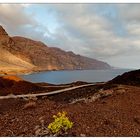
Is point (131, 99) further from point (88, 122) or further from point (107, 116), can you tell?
point (88, 122)

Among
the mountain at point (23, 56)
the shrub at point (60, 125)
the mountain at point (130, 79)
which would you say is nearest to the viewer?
the shrub at point (60, 125)

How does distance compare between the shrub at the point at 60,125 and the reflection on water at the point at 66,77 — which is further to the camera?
the reflection on water at the point at 66,77

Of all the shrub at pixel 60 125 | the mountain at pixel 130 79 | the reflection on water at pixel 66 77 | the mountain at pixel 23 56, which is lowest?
the shrub at pixel 60 125

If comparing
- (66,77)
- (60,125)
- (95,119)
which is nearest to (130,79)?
(95,119)

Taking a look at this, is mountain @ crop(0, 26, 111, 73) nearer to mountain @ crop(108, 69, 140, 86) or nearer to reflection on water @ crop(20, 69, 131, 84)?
reflection on water @ crop(20, 69, 131, 84)

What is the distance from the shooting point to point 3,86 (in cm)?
2455

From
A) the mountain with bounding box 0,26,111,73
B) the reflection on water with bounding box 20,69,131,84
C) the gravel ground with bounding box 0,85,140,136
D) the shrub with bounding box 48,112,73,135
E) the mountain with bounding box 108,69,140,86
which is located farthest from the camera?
the mountain with bounding box 0,26,111,73

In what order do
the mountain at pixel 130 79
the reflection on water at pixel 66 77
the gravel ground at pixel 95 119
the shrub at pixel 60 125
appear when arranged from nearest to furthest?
the shrub at pixel 60 125 → the gravel ground at pixel 95 119 → the mountain at pixel 130 79 → the reflection on water at pixel 66 77

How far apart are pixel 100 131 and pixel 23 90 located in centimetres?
1411

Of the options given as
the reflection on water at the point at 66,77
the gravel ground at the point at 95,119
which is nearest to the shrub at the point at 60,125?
the gravel ground at the point at 95,119

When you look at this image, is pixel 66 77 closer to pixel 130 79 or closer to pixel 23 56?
pixel 130 79

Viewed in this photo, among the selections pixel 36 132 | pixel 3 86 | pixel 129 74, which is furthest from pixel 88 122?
pixel 3 86

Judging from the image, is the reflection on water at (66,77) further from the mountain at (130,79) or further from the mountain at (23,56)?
the mountain at (130,79)

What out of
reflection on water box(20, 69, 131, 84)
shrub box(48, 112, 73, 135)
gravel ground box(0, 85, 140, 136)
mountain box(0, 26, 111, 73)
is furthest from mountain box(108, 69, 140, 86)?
mountain box(0, 26, 111, 73)
